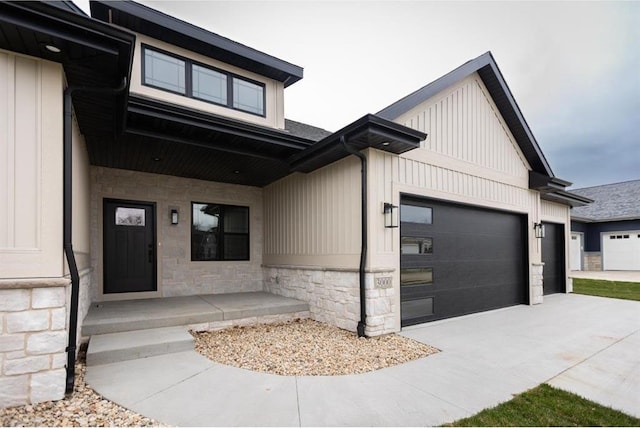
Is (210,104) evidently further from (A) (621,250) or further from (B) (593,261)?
(A) (621,250)

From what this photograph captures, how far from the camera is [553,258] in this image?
34.2ft

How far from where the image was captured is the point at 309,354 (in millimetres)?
4402

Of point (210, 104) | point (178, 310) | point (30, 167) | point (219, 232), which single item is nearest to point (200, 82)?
point (210, 104)

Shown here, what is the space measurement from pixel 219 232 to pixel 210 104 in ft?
9.96

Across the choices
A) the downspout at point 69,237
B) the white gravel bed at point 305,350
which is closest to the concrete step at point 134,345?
the white gravel bed at point 305,350

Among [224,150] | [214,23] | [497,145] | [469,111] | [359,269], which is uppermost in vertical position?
[214,23]

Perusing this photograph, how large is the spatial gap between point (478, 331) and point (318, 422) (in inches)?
164

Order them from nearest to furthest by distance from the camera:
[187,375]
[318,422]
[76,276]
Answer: [318,422], [76,276], [187,375]

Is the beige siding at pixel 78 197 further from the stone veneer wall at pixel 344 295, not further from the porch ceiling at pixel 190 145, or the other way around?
the stone veneer wall at pixel 344 295

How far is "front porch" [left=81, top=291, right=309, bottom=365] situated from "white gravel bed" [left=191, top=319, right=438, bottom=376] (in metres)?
0.25

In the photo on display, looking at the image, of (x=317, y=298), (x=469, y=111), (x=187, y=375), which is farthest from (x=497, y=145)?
(x=187, y=375)

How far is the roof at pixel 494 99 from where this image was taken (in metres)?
6.00

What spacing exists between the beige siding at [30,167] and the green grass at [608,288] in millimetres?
13289

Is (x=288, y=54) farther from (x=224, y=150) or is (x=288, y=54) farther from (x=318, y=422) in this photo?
(x=318, y=422)
